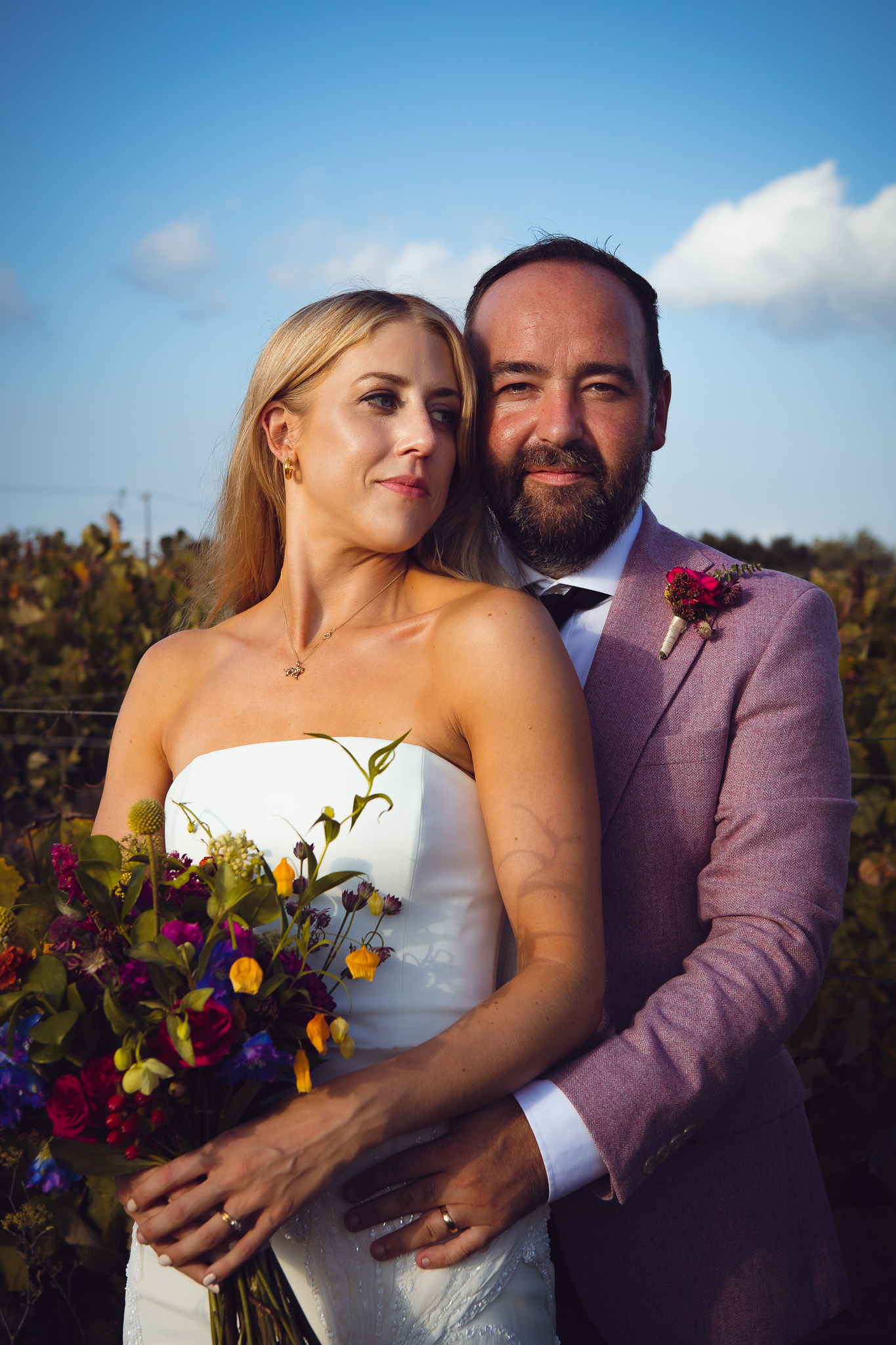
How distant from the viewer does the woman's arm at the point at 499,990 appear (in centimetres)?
162

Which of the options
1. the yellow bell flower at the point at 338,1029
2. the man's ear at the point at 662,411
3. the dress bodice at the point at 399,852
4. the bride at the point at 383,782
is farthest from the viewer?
the man's ear at the point at 662,411

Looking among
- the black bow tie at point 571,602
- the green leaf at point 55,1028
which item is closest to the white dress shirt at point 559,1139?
the green leaf at point 55,1028

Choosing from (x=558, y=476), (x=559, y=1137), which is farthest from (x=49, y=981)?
(x=558, y=476)

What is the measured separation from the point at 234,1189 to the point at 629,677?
134 centimetres

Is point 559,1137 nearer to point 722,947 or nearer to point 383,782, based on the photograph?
point 722,947

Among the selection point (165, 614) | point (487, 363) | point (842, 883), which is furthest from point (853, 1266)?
point (165, 614)

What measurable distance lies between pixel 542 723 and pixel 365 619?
0.68 meters

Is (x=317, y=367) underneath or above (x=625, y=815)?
above

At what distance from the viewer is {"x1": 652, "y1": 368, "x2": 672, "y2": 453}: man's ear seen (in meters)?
3.05

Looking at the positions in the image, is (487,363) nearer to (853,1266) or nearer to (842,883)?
(842,883)

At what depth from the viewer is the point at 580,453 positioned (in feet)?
9.07

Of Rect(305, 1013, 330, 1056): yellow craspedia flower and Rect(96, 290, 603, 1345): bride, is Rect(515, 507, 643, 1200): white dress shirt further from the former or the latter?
Rect(305, 1013, 330, 1056): yellow craspedia flower

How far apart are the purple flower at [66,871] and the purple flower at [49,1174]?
0.40m

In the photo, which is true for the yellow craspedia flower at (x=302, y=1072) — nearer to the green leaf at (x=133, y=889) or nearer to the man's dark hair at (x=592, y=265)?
the green leaf at (x=133, y=889)
